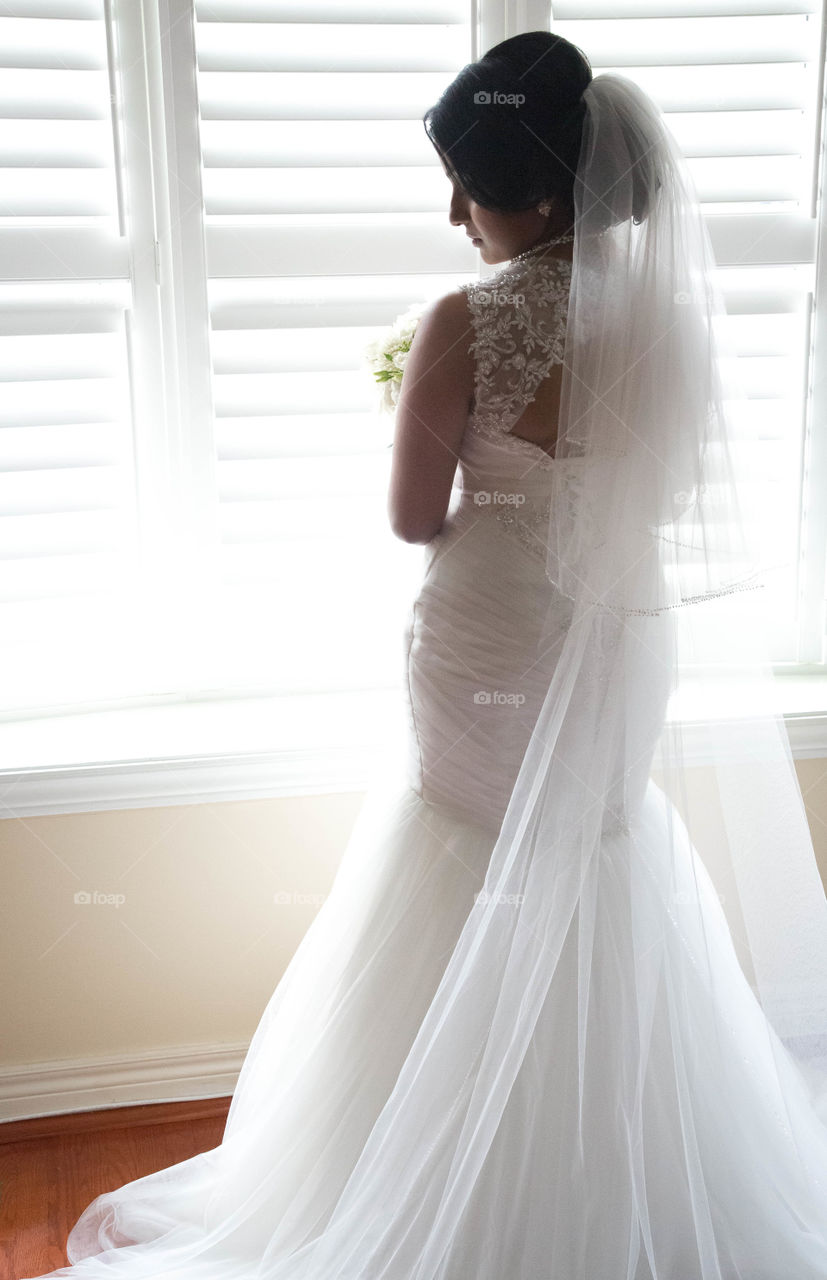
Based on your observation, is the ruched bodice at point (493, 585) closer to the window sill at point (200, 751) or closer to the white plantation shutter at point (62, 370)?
the window sill at point (200, 751)

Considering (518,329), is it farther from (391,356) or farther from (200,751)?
(200,751)

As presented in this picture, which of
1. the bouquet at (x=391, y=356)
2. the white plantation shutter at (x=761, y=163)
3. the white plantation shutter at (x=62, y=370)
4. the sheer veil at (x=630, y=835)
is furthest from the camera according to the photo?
the white plantation shutter at (x=761, y=163)

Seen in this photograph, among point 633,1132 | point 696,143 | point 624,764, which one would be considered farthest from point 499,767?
point 696,143

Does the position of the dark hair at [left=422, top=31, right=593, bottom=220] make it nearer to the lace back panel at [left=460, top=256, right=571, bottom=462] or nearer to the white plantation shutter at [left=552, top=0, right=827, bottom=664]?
the lace back panel at [left=460, top=256, right=571, bottom=462]

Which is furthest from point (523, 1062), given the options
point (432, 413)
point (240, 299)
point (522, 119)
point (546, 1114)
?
point (240, 299)

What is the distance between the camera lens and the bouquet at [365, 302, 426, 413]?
1578mm

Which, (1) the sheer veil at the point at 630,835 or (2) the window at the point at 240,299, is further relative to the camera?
(2) the window at the point at 240,299

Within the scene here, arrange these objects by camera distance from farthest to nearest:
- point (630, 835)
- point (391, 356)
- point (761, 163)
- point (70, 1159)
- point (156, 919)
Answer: point (761, 163) → point (156, 919) → point (70, 1159) → point (391, 356) → point (630, 835)

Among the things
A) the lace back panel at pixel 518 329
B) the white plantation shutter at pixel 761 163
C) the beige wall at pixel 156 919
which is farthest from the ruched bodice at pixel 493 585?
the white plantation shutter at pixel 761 163

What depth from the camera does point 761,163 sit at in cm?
215

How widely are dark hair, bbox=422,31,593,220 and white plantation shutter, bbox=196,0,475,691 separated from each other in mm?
685

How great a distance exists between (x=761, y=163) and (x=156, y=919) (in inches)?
71.2

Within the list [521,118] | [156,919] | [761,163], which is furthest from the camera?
[761,163]

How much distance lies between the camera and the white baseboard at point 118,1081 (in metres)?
2.01
